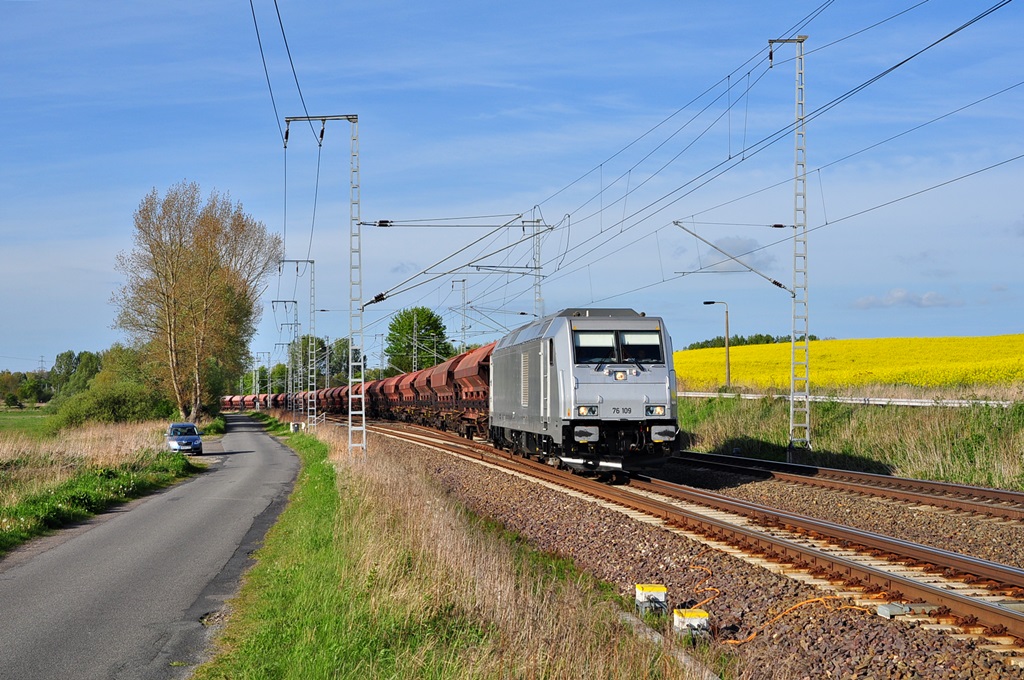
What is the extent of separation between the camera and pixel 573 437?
19516mm

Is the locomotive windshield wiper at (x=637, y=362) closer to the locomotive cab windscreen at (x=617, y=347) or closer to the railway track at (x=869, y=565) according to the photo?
the locomotive cab windscreen at (x=617, y=347)

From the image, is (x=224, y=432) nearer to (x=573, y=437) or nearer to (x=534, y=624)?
(x=573, y=437)

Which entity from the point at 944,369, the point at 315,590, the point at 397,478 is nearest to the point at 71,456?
the point at 397,478

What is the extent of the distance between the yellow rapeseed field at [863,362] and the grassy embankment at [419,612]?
94.7 ft

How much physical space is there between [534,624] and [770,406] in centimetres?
2622

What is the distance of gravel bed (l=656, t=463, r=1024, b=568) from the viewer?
40.5 ft

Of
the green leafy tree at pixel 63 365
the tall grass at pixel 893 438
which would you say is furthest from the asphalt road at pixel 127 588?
the green leafy tree at pixel 63 365

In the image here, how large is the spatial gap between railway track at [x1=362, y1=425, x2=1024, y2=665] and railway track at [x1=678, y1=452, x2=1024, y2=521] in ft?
9.75

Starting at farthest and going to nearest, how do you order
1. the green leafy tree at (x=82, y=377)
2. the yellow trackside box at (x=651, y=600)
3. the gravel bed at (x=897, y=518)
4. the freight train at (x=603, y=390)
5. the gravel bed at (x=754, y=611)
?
the green leafy tree at (x=82, y=377) < the freight train at (x=603, y=390) < the gravel bed at (x=897, y=518) < the yellow trackside box at (x=651, y=600) < the gravel bed at (x=754, y=611)

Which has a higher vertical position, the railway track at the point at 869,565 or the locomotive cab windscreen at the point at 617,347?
the locomotive cab windscreen at the point at 617,347

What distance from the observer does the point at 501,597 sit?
26.4 feet

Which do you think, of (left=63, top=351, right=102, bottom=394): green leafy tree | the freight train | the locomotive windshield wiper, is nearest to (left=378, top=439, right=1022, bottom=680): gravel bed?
the freight train

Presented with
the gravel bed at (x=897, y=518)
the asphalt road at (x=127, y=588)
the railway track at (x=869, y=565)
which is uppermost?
the railway track at (x=869, y=565)

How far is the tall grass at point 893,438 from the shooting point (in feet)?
66.3
